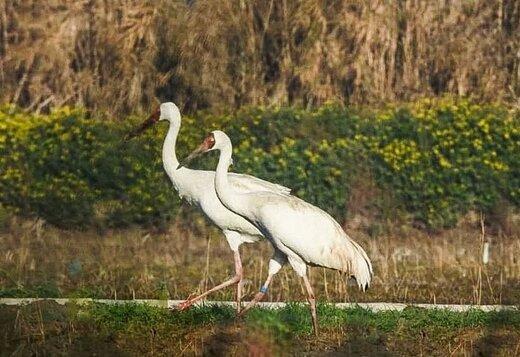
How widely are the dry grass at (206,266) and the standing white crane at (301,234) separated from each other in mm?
1263

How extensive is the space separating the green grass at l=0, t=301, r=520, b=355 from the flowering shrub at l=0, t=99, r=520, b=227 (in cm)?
628

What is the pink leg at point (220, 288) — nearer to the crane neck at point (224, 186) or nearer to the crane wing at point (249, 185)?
the crane wing at point (249, 185)

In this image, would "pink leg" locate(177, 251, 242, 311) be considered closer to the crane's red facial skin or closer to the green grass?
the green grass

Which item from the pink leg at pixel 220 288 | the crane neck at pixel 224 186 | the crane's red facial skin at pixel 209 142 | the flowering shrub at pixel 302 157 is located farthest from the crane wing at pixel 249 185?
the flowering shrub at pixel 302 157

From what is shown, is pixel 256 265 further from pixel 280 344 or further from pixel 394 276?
pixel 280 344

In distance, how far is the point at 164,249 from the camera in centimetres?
1702

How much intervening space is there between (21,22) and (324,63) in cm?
411

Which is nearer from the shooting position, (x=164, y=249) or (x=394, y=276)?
(x=394, y=276)

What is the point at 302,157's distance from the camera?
17.7 meters

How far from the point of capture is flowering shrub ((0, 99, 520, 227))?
17.8 m

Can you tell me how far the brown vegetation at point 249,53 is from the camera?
63.8 feet

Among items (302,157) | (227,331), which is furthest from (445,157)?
(227,331)

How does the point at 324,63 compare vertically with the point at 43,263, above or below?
above

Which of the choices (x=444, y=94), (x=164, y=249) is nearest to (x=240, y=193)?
(x=164, y=249)
